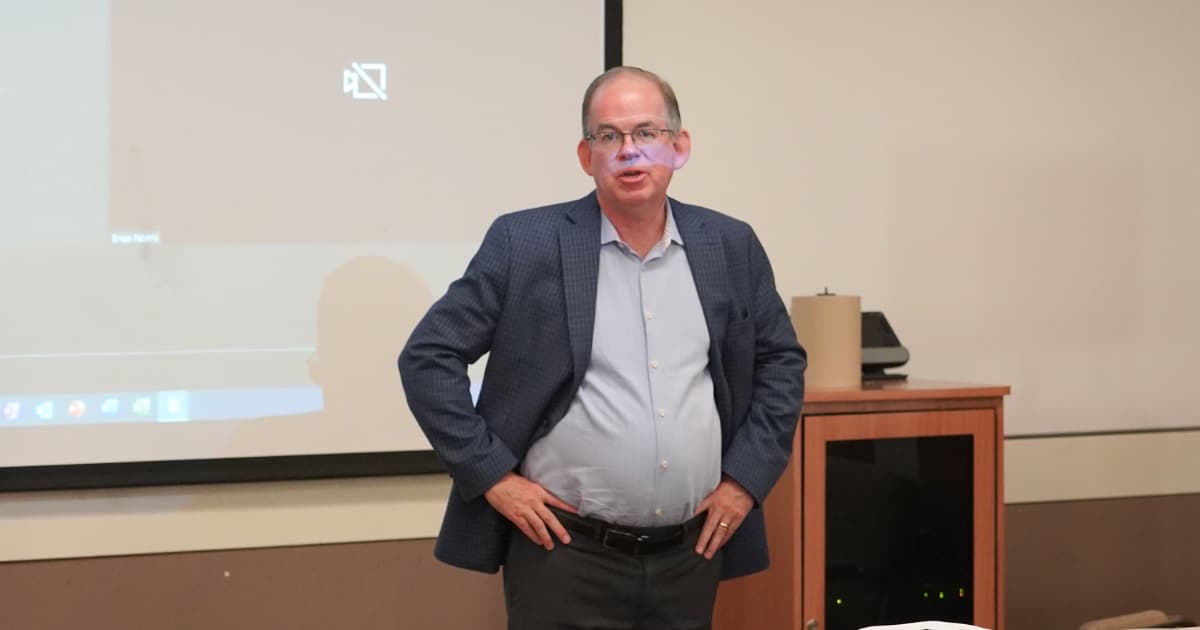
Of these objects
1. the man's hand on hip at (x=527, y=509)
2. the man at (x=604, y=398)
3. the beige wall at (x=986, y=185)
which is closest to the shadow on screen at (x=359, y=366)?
the beige wall at (x=986, y=185)

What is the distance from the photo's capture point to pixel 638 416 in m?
1.97

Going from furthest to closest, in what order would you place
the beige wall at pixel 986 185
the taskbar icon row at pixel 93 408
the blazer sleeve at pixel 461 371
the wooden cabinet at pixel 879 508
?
the beige wall at pixel 986 185, the taskbar icon row at pixel 93 408, the wooden cabinet at pixel 879 508, the blazer sleeve at pixel 461 371

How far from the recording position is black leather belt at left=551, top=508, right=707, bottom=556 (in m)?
1.97

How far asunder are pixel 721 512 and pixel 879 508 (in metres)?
0.83

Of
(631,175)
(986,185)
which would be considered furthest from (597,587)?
(986,185)

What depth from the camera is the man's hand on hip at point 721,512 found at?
80.6 inches

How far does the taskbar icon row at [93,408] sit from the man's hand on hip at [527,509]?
1204 millimetres

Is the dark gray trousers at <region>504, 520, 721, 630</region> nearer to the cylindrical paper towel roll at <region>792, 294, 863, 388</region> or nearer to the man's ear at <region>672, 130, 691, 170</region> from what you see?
the man's ear at <region>672, 130, 691, 170</region>

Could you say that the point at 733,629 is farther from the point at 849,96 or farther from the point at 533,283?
the point at 849,96

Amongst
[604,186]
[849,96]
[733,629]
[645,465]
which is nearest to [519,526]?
[645,465]

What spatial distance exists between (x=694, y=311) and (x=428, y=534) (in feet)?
4.24

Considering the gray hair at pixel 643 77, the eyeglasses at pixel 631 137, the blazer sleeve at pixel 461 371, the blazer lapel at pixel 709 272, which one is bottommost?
the blazer sleeve at pixel 461 371

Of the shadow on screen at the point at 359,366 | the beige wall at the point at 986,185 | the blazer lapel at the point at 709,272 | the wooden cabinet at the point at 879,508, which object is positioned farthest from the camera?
the beige wall at the point at 986,185

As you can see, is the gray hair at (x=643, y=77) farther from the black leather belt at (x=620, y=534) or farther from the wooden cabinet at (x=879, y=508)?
the wooden cabinet at (x=879, y=508)
